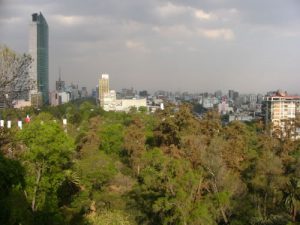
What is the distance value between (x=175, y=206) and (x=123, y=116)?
23.2 m

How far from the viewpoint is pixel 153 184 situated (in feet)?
37.2

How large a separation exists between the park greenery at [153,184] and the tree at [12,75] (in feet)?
3.75

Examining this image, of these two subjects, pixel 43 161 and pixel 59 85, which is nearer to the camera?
pixel 43 161

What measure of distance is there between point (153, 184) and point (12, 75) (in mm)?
4257

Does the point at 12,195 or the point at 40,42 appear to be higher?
the point at 40,42

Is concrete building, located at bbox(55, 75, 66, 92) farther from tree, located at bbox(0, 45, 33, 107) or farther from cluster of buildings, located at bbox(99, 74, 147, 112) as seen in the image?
tree, located at bbox(0, 45, 33, 107)

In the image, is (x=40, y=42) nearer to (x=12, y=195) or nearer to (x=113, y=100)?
(x=113, y=100)

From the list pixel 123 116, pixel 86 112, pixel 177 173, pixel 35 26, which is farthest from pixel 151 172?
pixel 35 26

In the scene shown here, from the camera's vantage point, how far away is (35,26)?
59.8m

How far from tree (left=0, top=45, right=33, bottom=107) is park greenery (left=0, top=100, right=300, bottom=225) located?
1142 mm

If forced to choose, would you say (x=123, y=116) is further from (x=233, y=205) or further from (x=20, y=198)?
(x=20, y=198)

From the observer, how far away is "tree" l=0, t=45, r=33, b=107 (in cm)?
983

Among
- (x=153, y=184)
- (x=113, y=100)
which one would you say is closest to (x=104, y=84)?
(x=113, y=100)

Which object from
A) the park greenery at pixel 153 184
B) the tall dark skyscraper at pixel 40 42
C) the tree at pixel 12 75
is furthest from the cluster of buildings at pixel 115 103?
the tree at pixel 12 75
